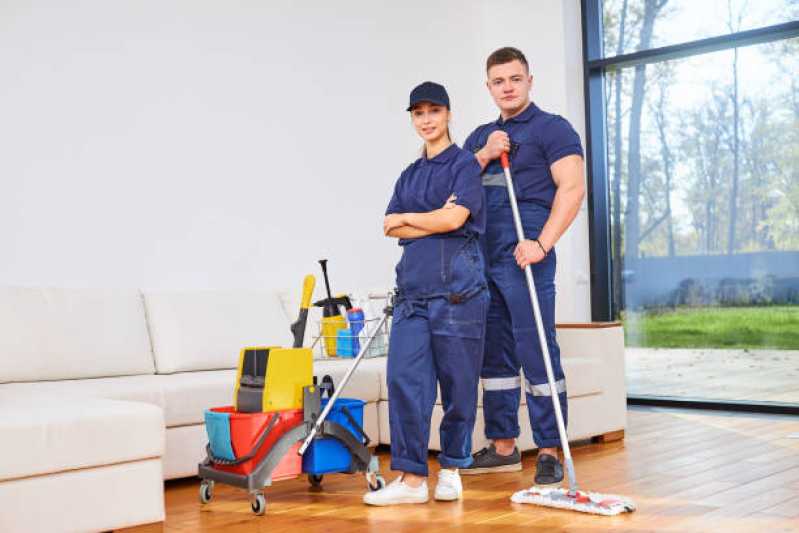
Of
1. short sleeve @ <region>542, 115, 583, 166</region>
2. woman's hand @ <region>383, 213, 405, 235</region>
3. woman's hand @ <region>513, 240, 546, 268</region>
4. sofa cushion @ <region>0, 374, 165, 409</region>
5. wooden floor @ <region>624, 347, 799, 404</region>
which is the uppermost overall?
short sleeve @ <region>542, 115, 583, 166</region>

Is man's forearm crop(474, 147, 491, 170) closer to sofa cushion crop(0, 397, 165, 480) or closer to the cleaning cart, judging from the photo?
the cleaning cart

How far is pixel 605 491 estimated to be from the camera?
314 centimetres

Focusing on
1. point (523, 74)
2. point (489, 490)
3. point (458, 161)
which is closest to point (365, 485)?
point (489, 490)

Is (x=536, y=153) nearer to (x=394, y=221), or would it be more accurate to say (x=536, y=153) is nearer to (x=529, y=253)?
(x=529, y=253)

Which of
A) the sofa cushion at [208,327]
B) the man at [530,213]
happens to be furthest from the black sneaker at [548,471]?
the sofa cushion at [208,327]

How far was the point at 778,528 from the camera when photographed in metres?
2.54

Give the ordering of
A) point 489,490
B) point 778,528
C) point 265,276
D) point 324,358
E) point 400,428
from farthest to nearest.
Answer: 1. point 265,276
2. point 324,358
3. point 489,490
4. point 400,428
5. point 778,528

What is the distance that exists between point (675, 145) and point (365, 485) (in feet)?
10.7

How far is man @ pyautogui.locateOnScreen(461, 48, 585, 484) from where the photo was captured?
10.4 feet

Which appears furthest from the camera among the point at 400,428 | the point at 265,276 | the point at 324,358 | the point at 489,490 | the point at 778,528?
the point at 265,276

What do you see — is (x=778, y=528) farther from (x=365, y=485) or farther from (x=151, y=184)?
(x=151, y=184)

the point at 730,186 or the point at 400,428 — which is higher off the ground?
the point at 730,186

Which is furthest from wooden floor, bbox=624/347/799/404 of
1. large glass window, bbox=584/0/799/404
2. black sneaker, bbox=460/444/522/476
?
black sneaker, bbox=460/444/522/476

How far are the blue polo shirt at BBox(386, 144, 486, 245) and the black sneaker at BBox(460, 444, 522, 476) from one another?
3.05 ft
